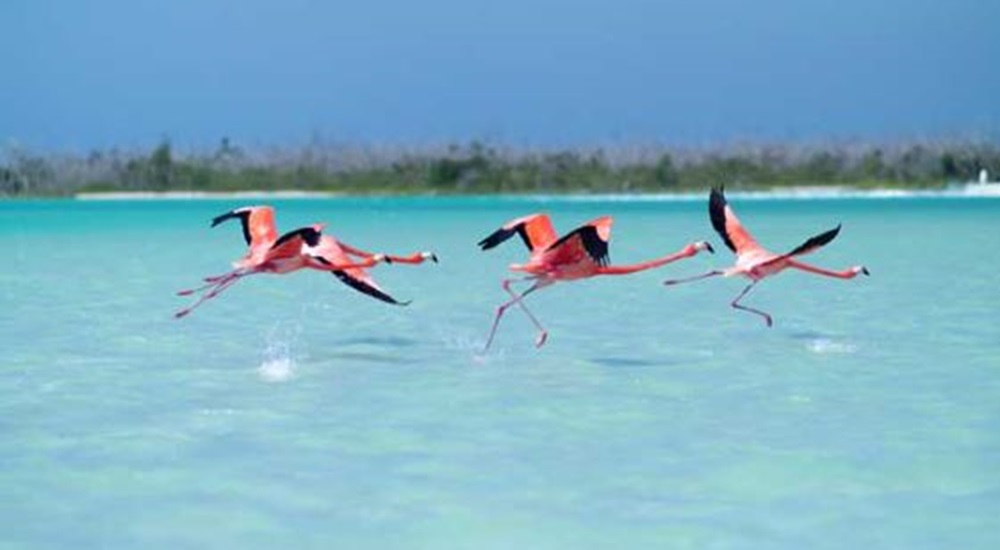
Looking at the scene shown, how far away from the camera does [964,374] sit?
9.06 meters

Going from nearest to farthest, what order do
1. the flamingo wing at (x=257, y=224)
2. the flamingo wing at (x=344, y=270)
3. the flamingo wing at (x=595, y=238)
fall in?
the flamingo wing at (x=595, y=238), the flamingo wing at (x=344, y=270), the flamingo wing at (x=257, y=224)

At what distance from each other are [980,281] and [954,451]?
961 cm

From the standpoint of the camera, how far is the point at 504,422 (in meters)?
7.62

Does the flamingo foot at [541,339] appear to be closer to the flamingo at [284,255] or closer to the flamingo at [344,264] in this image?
the flamingo at [344,264]

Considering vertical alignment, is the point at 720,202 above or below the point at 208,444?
above

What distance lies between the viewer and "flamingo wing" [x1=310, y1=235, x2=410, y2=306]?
10.0 m

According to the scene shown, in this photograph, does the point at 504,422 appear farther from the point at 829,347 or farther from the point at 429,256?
the point at 829,347

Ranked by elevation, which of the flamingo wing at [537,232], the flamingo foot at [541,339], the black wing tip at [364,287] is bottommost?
the flamingo foot at [541,339]

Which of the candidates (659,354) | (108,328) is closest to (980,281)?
(659,354)

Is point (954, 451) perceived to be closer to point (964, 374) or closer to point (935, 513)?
point (935, 513)

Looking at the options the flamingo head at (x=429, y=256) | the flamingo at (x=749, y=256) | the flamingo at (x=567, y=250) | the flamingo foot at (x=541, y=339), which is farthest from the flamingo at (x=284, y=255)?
the flamingo at (x=749, y=256)

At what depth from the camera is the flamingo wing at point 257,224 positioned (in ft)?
33.7

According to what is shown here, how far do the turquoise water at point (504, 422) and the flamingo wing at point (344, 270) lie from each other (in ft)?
1.52

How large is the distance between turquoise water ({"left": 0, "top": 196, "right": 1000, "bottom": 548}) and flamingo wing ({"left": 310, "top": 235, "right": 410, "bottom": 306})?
0.46 metres
